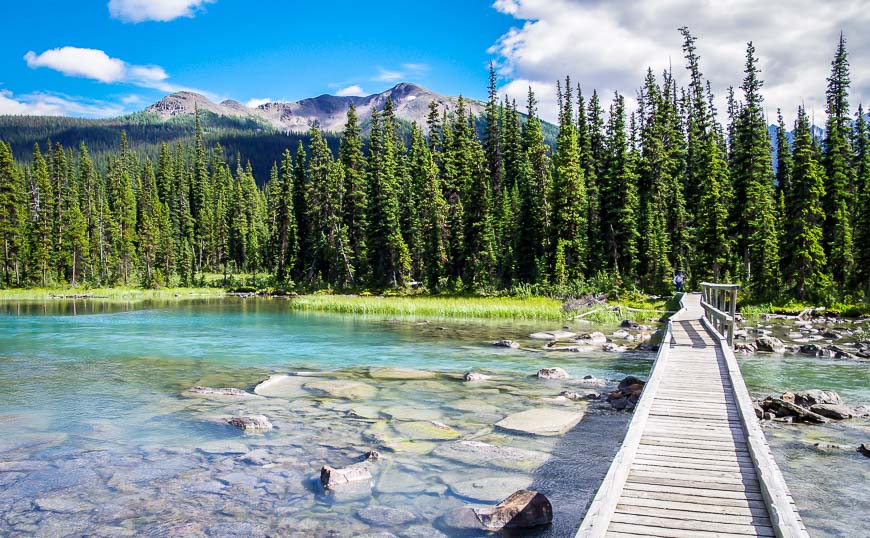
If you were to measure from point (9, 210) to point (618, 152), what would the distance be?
77.4m

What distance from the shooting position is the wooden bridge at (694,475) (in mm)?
6852

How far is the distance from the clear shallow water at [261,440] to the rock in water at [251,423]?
0.38 m

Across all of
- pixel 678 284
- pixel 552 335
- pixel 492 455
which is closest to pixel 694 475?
pixel 492 455

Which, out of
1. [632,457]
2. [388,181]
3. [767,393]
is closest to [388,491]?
[632,457]

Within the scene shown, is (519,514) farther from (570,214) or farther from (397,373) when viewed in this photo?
(570,214)

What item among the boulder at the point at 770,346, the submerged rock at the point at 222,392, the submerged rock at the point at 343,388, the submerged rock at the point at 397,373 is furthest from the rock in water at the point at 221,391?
the boulder at the point at 770,346

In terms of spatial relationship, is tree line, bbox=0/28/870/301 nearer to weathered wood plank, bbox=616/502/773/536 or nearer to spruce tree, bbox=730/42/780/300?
spruce tree, bbox=730/42/780/300

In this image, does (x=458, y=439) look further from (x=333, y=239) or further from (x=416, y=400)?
(x=333, y=239)

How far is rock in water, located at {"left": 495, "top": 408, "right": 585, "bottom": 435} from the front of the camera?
14698 millimetres

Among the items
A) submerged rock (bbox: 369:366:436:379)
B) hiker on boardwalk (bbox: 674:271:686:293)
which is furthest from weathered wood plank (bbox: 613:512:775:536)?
hiker on boardwalk (bbox: 674:271:686:293)

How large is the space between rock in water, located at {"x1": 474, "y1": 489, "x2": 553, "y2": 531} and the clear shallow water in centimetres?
27

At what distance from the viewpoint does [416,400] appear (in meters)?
18.2

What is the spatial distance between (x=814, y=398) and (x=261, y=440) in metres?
14.5

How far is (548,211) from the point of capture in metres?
59.1
